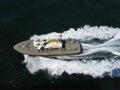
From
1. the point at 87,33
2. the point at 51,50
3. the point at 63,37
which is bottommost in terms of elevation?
the point at 51,50

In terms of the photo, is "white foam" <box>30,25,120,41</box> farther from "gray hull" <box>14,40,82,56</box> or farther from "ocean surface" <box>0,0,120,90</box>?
"gray hull" <box>14,40,82,56</box>

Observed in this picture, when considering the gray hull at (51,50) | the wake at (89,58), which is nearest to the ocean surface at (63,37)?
the wake at (89,58)

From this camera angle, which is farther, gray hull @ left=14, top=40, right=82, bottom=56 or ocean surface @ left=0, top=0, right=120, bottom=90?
gray hull @ left=14, top=40, right=82, bottom=56

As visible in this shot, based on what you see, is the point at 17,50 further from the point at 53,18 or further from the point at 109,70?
the point at 109,70

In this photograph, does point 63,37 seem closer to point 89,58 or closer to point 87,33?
point 87,33

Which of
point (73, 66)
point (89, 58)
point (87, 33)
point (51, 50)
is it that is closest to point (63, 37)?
point (51, 50)

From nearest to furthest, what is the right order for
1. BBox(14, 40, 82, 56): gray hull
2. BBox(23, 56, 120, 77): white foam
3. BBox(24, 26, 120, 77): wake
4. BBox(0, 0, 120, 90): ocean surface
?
BBox(0, 0, 120, 90): ocean surface, BBox(23, 56, 120, 77): white foam, BBox(24, 26, 120, 77): wake, BBox(14, 40, 82, 56): gray hull

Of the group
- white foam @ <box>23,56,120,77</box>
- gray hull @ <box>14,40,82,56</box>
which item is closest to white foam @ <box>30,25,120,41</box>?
gray hull @ <box>14,40,82,56</box>
